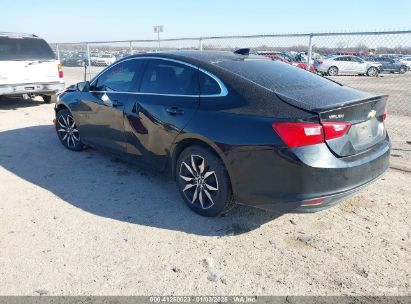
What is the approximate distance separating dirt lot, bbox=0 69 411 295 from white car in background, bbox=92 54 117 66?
25.1m

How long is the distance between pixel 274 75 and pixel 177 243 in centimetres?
192

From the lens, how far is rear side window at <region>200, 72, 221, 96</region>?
3.52m

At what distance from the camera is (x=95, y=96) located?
5066 mm

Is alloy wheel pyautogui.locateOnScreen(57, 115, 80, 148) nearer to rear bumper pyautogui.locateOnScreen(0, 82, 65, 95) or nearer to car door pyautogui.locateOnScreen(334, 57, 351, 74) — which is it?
rear bumper pyautogui.locateOnScreen(0, 82, 65, 95)

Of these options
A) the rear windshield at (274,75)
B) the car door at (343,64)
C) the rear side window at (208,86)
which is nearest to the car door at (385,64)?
the car door at (343,64)

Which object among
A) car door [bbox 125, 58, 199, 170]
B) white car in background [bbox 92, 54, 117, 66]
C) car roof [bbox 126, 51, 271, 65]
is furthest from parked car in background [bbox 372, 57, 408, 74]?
car door [bbox 125, 58, 199, 170]

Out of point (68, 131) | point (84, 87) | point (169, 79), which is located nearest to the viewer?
point (169, 79)

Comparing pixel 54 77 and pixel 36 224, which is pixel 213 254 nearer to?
pixel 36 224

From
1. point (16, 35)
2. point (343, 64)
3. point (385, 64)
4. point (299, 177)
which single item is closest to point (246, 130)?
point (299, 177)

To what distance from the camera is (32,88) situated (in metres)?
9.41

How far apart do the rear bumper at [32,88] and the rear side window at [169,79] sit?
20.6 ft

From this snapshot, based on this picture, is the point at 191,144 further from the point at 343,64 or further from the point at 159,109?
the point at 343,64

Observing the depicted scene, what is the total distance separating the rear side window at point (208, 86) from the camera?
3.52 metres

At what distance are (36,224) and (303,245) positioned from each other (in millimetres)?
2595
